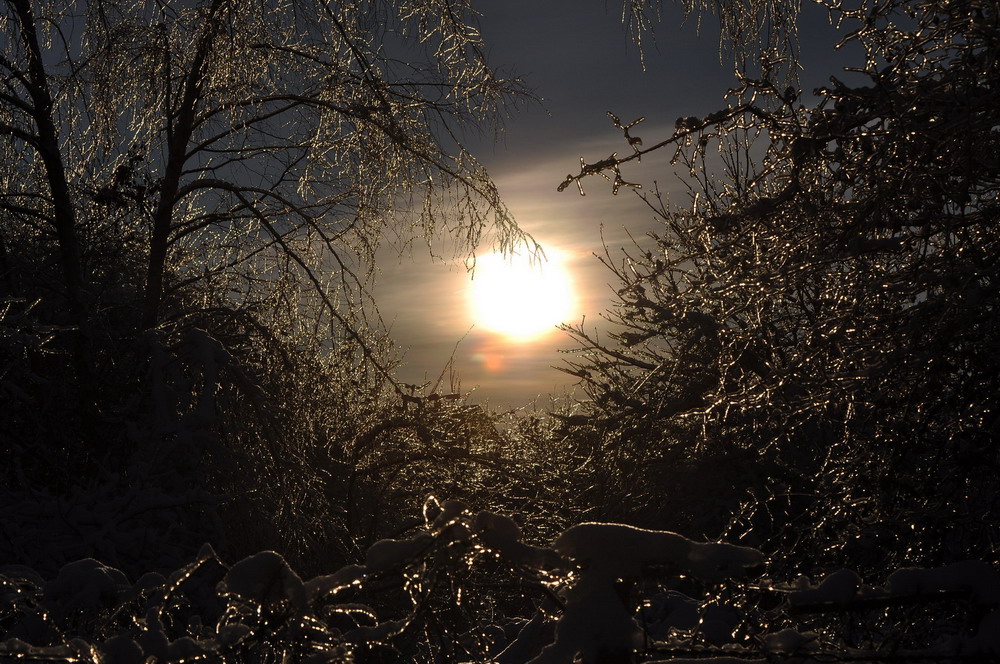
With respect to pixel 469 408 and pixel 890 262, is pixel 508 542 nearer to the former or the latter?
pixel 890 262

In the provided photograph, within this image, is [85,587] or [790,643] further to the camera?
[85,587]

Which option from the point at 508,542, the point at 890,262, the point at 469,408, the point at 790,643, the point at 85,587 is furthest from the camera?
the point at 469,408

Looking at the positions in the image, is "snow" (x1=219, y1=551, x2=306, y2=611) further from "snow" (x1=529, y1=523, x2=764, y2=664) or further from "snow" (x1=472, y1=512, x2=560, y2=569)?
"snow" (x1=529, y1=523, x2=764, y2=664)

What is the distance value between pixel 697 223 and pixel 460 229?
11.2ft

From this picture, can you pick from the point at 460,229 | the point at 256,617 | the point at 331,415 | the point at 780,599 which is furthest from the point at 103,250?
the point at 780,599

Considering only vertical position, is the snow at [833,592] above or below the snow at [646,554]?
below

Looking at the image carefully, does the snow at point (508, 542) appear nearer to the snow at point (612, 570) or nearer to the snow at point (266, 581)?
the snow at point (612, 570)

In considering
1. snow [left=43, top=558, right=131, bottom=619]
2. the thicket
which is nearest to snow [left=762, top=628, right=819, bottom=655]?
the thicket

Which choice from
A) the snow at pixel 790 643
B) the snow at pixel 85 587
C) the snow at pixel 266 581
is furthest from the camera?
the snow at pixel 85 587

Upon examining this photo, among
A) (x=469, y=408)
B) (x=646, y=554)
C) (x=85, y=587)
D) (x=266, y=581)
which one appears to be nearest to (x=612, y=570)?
(x=646, y=554)

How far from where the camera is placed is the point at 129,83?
7.18 metres

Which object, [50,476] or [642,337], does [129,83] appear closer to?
[50,476]

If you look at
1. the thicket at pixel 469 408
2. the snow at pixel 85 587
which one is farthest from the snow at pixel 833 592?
the snow at pixel 85 587

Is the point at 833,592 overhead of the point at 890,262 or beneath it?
beneath
